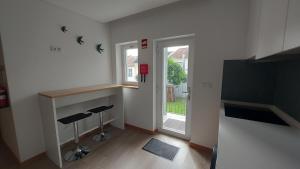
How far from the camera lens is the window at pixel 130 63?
304 centimetres

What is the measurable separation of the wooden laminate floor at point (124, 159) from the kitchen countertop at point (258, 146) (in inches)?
49.6

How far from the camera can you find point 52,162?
6.64 ft

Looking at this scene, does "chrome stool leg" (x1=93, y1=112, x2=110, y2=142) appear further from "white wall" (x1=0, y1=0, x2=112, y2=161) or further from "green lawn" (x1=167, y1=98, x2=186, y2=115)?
"green lawn" (x1=167, y1=98, x2=186, y2=115)

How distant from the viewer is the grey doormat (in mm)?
2160

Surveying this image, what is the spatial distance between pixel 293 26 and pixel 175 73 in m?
2.04

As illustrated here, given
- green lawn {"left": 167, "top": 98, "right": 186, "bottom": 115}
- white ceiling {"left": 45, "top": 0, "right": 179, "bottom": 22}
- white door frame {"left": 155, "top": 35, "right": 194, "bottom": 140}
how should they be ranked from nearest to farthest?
white ceiling {"left": 45, "top": 0, "right": 179, "bottom": 22}
white door frame {"left": 155, "top": 35, "right": 194, "bottom": 140}
green lawn {"left": 167, "top": 98, "right": 186, "bottom": 115}

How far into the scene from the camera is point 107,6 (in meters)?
2.18

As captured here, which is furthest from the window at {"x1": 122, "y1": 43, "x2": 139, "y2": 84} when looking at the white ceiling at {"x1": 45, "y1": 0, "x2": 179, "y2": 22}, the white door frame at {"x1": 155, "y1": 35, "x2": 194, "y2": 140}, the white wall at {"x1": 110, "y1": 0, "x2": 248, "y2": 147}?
the white ceiling at {"x1": 45, "y1": 0, "x2": 179, "y2": 22}

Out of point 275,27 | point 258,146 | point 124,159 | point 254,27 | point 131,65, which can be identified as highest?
point 254,27

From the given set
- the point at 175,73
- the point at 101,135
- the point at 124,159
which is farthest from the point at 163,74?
the point at 101,135

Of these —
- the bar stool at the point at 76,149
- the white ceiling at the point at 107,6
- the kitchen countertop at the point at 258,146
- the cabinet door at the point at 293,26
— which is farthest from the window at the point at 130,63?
the cabinet door at the point at 293,26

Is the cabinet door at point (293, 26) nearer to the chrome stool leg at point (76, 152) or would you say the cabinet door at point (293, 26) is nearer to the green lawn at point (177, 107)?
the green lawn at point (177, 107)

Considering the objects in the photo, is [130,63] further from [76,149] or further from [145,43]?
[76,149]

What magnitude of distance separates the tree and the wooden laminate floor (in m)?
1.21
